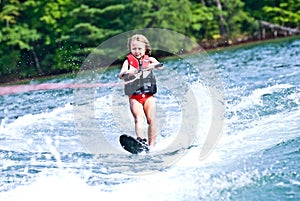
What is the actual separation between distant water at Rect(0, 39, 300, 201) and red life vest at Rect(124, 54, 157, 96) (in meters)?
0.56

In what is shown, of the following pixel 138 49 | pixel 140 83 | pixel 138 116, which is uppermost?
pixel 138 49

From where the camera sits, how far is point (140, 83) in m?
5.68

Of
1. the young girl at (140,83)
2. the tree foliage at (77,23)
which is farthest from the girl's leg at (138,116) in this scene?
the tree foliage at (77,23)

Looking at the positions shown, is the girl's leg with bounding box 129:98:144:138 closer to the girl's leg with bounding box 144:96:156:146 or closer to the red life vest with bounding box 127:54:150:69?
the girl's leg with bounding box 144:96:156:146

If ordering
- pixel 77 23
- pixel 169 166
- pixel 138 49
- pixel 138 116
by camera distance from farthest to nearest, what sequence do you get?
pixel 77 23
pixel 138 49
pixel 138 116
pixel 169 166

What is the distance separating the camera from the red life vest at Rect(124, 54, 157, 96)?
18.6 feet

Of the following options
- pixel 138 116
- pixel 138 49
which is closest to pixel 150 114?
pixel 138 116

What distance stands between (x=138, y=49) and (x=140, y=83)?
364mm

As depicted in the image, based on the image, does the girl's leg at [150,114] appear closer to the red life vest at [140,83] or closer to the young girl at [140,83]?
the young girl at [140,83]

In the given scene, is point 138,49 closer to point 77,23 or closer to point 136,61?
point 136,61

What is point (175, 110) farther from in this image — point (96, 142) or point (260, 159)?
point (260, 159)

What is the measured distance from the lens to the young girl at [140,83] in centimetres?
564

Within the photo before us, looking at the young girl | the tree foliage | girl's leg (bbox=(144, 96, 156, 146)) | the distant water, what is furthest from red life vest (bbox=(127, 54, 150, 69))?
the tree foliage

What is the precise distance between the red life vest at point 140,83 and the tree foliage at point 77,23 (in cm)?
1994
